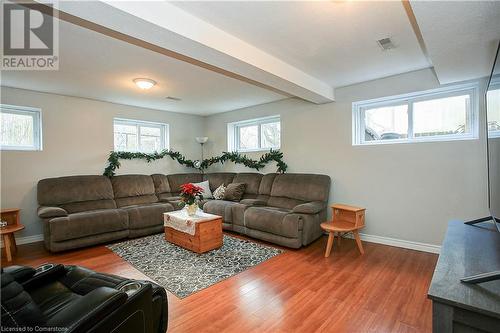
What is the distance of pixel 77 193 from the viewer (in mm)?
4066

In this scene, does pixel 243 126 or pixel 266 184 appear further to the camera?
pixel 243 126

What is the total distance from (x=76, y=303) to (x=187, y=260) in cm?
209

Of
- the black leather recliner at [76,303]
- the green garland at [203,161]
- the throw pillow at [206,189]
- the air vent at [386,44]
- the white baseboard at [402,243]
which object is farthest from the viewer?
the throw pillow at [206,189]

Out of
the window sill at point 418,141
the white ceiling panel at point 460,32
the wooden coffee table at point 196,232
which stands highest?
the white ceiling panel at point 460,32

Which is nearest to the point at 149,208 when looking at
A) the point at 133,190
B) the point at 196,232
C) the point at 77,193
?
the point at 133,190

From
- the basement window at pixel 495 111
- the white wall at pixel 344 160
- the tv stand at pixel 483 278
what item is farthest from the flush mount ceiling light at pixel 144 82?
the tv stand at pixel 483 278

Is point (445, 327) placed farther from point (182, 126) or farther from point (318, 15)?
point (182, 126)

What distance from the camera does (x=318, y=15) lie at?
2.01 metres

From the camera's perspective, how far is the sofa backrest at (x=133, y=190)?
15.0 feet

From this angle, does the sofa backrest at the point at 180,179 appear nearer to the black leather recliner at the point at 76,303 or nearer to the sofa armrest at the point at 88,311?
the black leather recliner at the point at 76,303

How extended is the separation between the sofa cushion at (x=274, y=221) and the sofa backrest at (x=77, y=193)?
7.90ft

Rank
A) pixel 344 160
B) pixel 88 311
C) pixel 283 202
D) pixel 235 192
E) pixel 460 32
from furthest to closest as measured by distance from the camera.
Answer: pixel 235 192, pixel 283 202, pixel 344 160, pixel 460 32, pixel 88 311

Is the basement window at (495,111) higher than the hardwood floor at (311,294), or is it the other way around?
the basement window at (495,111)

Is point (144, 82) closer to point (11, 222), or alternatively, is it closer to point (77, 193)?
point (77, 193)
